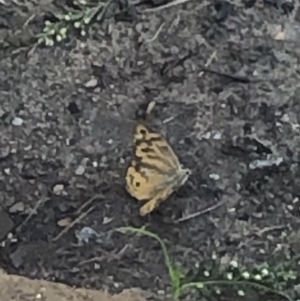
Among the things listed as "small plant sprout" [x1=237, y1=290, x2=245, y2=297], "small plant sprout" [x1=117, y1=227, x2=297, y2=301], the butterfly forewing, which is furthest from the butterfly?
"small plant sprout" [x1=237, y1=290, x2=245, y2=297]

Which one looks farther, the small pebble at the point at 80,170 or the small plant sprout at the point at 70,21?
the small plant sprout at the point at 70,21

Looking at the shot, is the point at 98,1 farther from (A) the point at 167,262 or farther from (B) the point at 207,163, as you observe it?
(A) the point at 167,262

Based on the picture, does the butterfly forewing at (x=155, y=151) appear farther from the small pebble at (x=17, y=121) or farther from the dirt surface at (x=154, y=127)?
the small pebble at (x=17, y=121)

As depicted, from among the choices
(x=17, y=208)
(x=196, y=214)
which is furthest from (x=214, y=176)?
(x=17, y=208)

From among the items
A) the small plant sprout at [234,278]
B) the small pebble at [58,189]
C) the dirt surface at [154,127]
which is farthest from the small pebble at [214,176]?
the small pebble at [58,189]

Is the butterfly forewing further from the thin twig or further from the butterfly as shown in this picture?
the thin twig

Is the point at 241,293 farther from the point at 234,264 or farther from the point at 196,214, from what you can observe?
the point at 196,214
